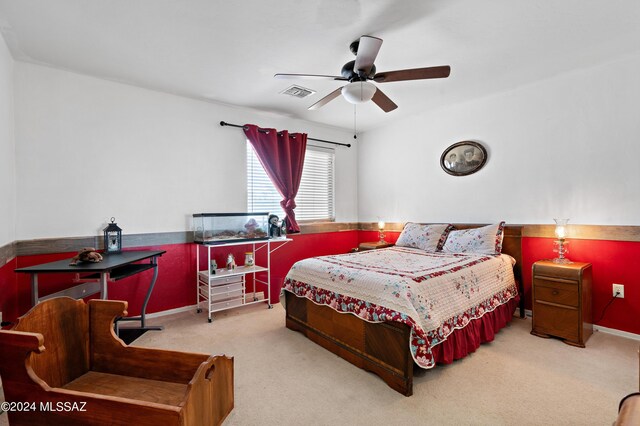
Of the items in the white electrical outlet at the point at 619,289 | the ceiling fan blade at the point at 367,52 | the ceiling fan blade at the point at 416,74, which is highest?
the ceiling fan blade at the point at 367,52

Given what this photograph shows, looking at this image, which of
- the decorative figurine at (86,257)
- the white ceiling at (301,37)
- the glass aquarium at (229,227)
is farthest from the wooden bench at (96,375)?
the white ceiling at (301,37)

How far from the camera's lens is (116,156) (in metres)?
3.17

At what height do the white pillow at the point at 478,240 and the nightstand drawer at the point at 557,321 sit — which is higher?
the white pillow at the point at 478,240

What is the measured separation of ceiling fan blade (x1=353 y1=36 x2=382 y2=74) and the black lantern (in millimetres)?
2847

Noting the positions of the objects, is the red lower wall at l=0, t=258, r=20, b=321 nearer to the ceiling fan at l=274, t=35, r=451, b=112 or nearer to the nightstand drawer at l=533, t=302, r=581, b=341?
the ceiling fan at l=274, t=35, r=451, b=112

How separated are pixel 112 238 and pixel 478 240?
13.1 ft

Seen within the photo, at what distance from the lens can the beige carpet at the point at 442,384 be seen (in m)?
1.75

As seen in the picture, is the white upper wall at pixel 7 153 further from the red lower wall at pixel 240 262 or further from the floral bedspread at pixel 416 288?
the floral bedspread at pixel 416 288

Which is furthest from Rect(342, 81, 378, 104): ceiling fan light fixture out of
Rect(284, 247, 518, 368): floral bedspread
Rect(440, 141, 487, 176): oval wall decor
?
Rect(440, 141, 487, 176): oval wall decor

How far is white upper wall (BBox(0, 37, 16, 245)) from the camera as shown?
233 cm

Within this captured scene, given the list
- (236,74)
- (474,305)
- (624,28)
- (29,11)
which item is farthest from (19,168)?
(624,28)

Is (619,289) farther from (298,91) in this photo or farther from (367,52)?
(298,91)

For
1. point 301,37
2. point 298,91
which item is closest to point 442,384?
point 301,37

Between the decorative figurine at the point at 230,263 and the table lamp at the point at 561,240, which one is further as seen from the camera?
the decorative figurine at the point at 230,263
